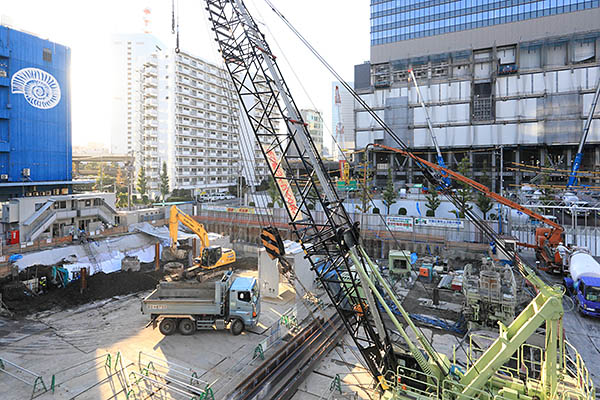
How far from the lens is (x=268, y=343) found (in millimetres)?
13375

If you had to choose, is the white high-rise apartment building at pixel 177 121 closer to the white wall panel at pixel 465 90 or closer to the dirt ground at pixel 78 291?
the dirt ground at pixel 78 291

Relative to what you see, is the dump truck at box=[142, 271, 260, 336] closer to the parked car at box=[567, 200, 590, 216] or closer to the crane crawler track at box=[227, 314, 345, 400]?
the crane crawler track at box=[227, 314, 345, 400]

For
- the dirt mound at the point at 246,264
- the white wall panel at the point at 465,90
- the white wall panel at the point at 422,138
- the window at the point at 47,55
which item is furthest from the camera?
the white wall panel at the point at 422,138

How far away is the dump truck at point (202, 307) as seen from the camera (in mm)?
14242

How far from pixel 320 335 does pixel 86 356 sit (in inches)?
364

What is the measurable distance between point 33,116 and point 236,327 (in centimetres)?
→ 3284

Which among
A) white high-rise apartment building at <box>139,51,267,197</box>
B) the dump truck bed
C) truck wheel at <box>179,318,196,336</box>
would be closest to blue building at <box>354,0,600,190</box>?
white high-rise apartment building at <box>139,51,267,197</box>

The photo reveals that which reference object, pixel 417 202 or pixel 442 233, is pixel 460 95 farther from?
pixel 442 233

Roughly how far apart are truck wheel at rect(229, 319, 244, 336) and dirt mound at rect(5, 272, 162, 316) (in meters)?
9.20

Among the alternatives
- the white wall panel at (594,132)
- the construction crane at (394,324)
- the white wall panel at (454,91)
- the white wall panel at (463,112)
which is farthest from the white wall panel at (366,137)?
the construction crane at (394,324)

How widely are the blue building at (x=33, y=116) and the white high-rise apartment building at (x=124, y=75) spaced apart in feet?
294

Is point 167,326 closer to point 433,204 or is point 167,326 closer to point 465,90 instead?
point 433,204

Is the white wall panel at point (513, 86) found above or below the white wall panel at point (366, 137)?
above

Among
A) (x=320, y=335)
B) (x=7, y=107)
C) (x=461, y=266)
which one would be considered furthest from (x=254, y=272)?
(x=7, y=107)
